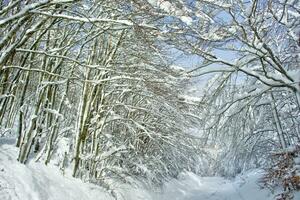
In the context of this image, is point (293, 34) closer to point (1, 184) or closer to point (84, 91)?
point (84, 91)

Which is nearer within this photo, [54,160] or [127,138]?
[54,160]

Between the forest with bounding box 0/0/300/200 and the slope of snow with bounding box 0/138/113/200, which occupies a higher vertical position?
the forest with bounding box 0/0/300/200

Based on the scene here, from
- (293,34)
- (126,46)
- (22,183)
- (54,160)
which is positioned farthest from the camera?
(126,46)

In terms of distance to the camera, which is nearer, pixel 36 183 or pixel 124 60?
pixel 36 183

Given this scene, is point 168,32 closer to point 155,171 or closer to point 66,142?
point 66,142

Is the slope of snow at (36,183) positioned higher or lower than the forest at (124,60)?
lower

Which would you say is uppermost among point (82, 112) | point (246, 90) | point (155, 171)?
point (246, 90)

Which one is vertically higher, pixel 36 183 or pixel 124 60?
pixel 124 60

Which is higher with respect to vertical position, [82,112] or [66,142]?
[82,112]

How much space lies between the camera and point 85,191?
8.27 meters

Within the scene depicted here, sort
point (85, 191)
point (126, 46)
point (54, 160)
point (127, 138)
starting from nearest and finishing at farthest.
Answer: point (85, 191) < point (54, 160) < point (126, 46) < point (127, 138)

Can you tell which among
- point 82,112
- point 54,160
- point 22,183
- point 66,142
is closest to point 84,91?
point 82,112

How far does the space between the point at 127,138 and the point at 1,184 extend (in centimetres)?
844

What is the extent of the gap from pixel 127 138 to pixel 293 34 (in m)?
7.76
